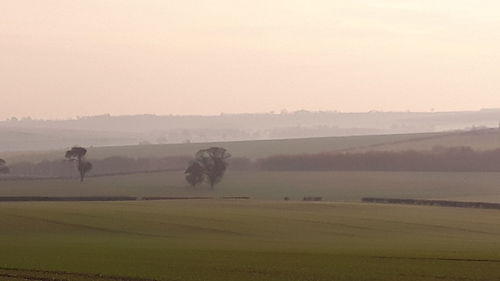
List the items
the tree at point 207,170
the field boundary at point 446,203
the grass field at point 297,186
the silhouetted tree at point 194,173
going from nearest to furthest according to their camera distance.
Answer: the field boundary at point 446,203
the grass field at point 297,186
the silhouetted tree at point 194,173
the tree at point 207,170

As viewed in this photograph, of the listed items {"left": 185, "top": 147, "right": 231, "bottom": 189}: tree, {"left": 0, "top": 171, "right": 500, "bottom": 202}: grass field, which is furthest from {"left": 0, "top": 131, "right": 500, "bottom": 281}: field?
{"left": 185, "top": 147, "right": 231, "bottom": 189}: tree

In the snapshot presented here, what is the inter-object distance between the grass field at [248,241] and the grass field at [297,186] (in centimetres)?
1986

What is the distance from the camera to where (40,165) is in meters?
146

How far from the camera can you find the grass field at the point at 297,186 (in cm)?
10131

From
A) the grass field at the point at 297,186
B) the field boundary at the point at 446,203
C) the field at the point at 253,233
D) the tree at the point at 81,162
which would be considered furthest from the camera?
the tree at the point at 81,162

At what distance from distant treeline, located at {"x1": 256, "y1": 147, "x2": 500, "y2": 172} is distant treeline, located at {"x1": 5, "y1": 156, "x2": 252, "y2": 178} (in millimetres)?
7678

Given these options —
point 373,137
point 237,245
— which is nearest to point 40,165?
point 373,137

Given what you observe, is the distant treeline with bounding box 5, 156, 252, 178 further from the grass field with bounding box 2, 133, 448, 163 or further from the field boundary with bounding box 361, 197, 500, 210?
the field boundary with bounding box 361, 197, 500, 210

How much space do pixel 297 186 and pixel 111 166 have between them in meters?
36.7

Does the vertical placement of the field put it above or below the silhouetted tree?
below

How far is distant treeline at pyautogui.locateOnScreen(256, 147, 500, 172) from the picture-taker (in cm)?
12538

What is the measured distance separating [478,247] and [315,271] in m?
15.4

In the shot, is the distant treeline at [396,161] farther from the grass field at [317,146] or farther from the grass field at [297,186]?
the grass field at [317,146]

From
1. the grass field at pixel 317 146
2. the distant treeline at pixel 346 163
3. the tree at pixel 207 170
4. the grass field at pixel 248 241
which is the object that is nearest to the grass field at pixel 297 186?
the tree at pixel 207 170
